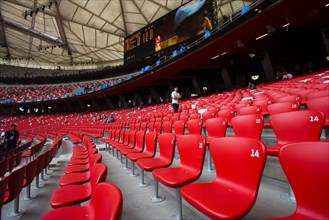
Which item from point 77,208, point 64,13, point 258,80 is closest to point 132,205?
point 77,208

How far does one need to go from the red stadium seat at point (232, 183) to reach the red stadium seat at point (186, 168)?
19 cm

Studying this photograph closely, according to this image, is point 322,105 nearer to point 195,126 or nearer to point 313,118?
point 313,118

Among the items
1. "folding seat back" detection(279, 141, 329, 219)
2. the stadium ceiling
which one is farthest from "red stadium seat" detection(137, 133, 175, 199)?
the stadium ceiling

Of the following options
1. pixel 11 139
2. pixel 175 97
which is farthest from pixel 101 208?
pixel 11 139

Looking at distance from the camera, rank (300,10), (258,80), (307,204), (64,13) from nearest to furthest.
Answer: (307,204)
(300,10)
(258,80)
(64,13)

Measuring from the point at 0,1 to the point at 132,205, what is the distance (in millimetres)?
34413

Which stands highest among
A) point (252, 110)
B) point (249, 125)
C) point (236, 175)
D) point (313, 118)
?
point (252, 110)

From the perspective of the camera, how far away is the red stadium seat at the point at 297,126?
1915 mm

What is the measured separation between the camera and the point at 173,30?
54.9 ft

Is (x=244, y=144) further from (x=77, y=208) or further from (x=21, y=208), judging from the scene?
(x=21, y=208)

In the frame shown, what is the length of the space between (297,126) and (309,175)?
1.20 meters

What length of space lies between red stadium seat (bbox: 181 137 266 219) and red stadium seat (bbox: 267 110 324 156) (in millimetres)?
596

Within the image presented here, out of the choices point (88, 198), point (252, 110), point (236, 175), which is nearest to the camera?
point (236, 175)

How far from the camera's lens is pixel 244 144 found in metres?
1.61
